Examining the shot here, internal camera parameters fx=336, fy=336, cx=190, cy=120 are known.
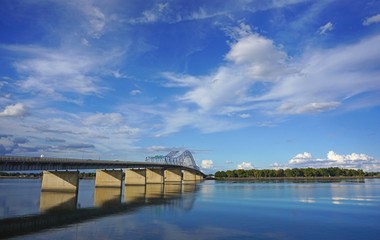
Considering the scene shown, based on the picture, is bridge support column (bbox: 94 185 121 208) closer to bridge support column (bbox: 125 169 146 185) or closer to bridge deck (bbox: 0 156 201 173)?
bridge deck (bbox: 0 156 201 173)

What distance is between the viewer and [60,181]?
90000 mm

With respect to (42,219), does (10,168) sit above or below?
above

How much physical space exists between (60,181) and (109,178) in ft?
103

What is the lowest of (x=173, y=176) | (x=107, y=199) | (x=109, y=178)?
(x=107, y=199)

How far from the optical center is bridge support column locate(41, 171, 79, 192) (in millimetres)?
88938

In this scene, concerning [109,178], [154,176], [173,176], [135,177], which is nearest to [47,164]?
[109,178]

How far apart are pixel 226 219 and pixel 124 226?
1350 centimetres

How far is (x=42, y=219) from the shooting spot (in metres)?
43.3

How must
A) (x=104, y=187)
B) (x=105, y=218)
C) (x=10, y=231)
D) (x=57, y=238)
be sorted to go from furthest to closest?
1. (x=104, y=187)
2. (x=105, y=218)
3. (x=10, y=231)
4. (x=57, y=238)

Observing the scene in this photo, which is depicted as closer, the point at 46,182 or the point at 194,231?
the point at 194,231

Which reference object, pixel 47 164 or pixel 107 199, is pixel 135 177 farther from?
pixel 107 199

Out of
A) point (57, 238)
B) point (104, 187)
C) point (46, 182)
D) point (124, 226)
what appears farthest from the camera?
point (104, 187)

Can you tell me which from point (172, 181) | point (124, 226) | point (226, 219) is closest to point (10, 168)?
point (124, 226)

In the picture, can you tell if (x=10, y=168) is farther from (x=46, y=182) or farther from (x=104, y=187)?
(x=104, y=187)
